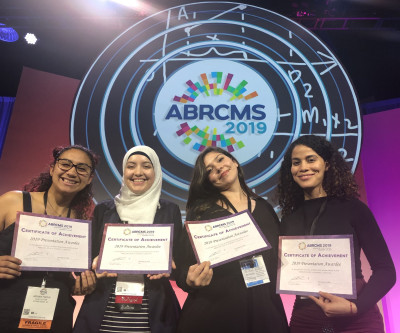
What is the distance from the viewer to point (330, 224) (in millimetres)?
1691

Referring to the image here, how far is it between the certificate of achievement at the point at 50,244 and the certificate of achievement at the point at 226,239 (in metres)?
0.57

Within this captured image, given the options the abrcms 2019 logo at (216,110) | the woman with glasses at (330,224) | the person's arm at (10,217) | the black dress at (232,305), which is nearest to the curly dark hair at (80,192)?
the person's arm at (10,217)

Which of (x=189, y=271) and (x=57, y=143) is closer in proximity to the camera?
(x=189, y=271)

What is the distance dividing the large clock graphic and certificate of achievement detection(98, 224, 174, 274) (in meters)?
1.21

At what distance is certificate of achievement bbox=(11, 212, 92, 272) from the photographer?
160 centimetres

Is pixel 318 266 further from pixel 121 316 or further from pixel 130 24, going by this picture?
pixel 130 24

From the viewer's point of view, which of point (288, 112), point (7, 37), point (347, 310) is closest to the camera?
point (347, 310)

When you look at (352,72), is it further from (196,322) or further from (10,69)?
(10,69)

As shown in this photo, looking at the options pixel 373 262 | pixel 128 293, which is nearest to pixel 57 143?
pixel 128 293

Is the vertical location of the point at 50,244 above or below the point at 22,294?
above

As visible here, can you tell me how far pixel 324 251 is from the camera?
1.53m

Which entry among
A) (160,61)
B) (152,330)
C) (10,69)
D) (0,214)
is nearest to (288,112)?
(160,61)

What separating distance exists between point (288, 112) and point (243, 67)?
25.5 inches

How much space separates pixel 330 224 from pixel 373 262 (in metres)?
0.26
